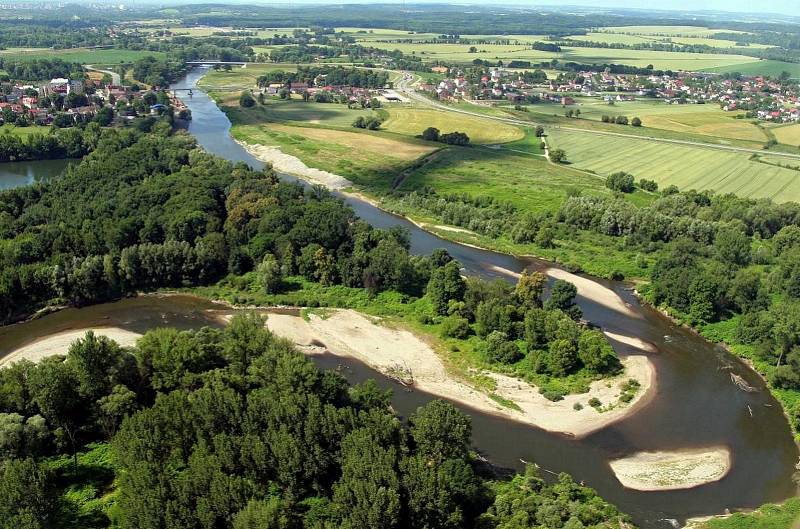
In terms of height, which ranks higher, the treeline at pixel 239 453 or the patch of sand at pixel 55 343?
the treeline at pixel 239 453

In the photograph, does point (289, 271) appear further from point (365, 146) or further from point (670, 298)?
point (365, 146)

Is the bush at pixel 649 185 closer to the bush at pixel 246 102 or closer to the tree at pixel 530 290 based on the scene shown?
the tree at pixel 530 290

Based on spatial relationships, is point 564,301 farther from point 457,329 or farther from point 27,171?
point 27,171

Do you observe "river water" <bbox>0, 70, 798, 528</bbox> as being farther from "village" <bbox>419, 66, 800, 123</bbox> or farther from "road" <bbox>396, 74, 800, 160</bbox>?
"village" <bbox>419, 66, 800, 123</bbox>

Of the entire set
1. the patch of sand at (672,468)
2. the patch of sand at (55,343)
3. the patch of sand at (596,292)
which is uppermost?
the patch of sand at (596,292)

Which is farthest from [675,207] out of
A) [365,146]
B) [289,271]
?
[365,146]

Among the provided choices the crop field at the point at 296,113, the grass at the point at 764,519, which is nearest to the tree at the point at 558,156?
the crop field at the point at 296,113
